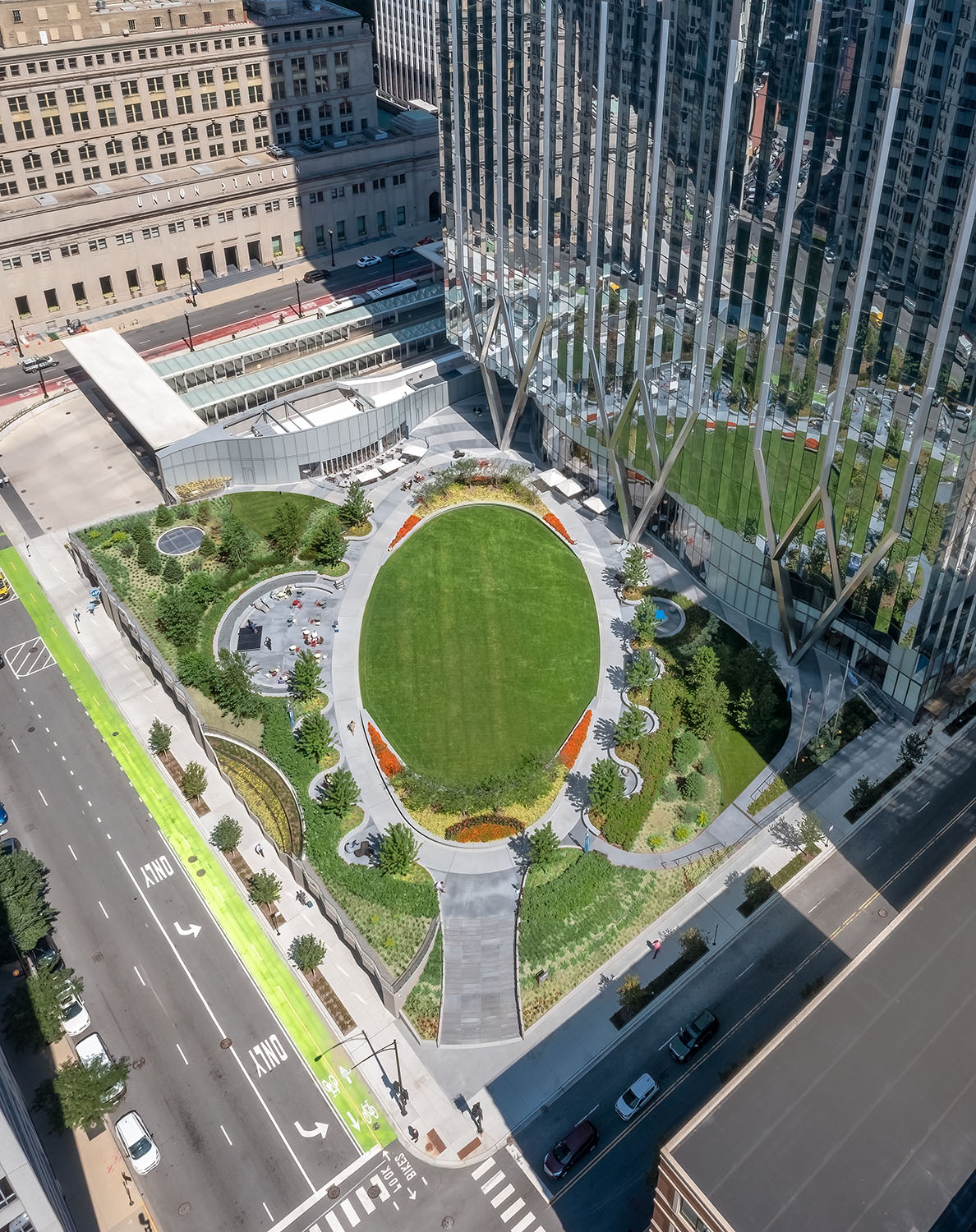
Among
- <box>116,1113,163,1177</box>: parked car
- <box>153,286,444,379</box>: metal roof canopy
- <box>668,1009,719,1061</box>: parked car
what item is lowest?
<box>116,1113,163,1177</box>: parked car

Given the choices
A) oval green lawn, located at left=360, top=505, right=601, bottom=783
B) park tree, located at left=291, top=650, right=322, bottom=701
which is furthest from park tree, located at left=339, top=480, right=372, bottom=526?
park tree, located at left=291, top=650, right=322, bottom=701

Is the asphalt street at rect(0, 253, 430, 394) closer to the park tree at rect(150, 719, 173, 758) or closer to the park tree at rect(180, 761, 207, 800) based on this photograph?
the park tree at rect(150, 719, 173, 758)

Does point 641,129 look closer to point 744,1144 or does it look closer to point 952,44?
point 952,44

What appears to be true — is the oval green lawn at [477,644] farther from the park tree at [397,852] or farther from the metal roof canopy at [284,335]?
the metal roof canopy at [284,335]

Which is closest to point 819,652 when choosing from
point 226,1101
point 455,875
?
point 455,875

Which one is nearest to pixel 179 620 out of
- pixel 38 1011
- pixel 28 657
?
pixel 28 657
